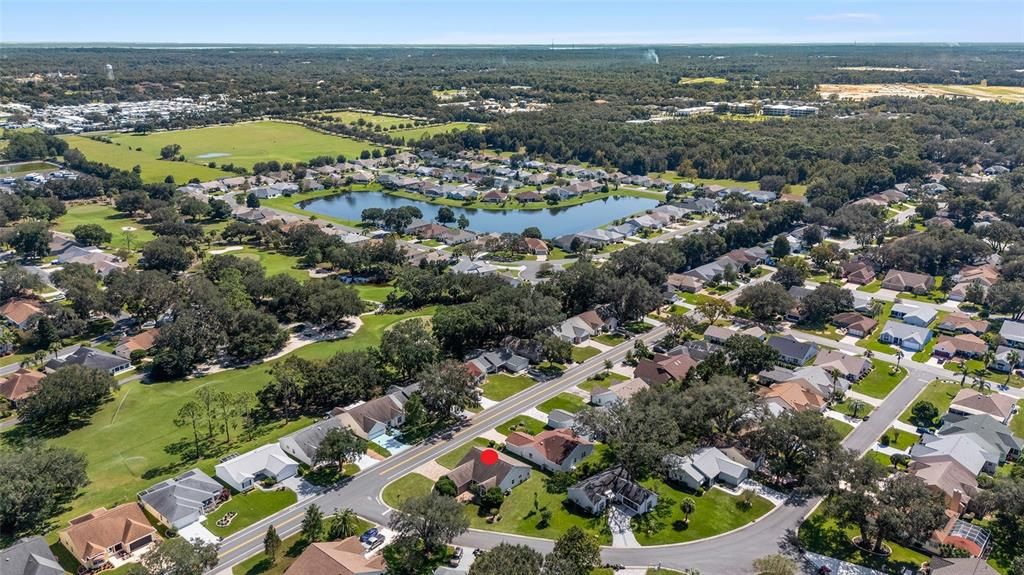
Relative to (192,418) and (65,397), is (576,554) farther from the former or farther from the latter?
(65,397)

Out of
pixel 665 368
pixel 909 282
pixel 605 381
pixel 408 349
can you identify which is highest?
pixel 408 349

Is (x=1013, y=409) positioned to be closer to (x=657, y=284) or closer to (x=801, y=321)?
(x=801, y=321)

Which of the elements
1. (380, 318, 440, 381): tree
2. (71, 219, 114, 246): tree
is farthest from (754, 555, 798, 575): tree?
(71, 219, 114, 246): tree

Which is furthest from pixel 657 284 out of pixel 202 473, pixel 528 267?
pixel 202 473

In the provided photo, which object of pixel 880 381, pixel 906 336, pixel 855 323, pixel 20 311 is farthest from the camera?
pixel 855 323

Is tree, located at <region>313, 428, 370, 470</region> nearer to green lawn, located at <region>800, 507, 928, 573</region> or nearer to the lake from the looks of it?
green lawn, located at <region>800, 507, 928, 573</region>

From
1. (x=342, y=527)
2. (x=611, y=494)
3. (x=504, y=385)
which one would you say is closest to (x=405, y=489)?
(x=342, y=527)

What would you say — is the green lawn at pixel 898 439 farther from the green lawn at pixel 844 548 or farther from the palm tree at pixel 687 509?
the palm tree at pixel 687 509
